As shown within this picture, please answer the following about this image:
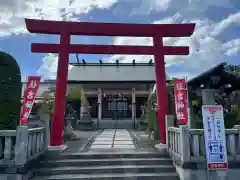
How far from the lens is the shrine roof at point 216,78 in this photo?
668 cm

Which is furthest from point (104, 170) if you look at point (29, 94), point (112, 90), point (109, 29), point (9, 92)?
point (112, 90)

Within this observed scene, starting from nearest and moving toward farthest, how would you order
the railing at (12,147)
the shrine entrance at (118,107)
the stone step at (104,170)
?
the railing at (12,147) → the stone step at (104,170) → the shrine entrance at (118,107)

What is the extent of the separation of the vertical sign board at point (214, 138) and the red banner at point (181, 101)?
2.28ft

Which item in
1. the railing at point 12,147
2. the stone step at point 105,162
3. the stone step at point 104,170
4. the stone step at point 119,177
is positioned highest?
the railing at point 12,147

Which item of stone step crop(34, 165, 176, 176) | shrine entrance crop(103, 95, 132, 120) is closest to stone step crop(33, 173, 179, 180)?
stone step crop(34, 165, 176, 176)

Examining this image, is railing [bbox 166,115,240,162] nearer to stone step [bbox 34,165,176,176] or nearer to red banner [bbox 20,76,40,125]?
stone step [bbox 34,165,176,176]

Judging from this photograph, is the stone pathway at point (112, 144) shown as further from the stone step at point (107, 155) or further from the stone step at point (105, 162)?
the stone step at point (105, 162)

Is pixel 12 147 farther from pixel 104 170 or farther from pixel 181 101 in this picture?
pixel 181 101

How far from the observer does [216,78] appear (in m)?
6.82

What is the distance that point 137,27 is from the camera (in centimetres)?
786

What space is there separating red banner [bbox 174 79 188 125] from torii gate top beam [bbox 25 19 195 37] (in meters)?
2.46

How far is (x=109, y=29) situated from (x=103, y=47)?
714 mm

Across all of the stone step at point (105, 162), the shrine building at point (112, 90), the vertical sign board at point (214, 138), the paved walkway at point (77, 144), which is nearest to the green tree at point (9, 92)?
the stone step at point (105, 162)

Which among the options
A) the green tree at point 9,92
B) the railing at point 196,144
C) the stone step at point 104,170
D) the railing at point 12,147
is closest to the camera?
the railing at point 12,147
